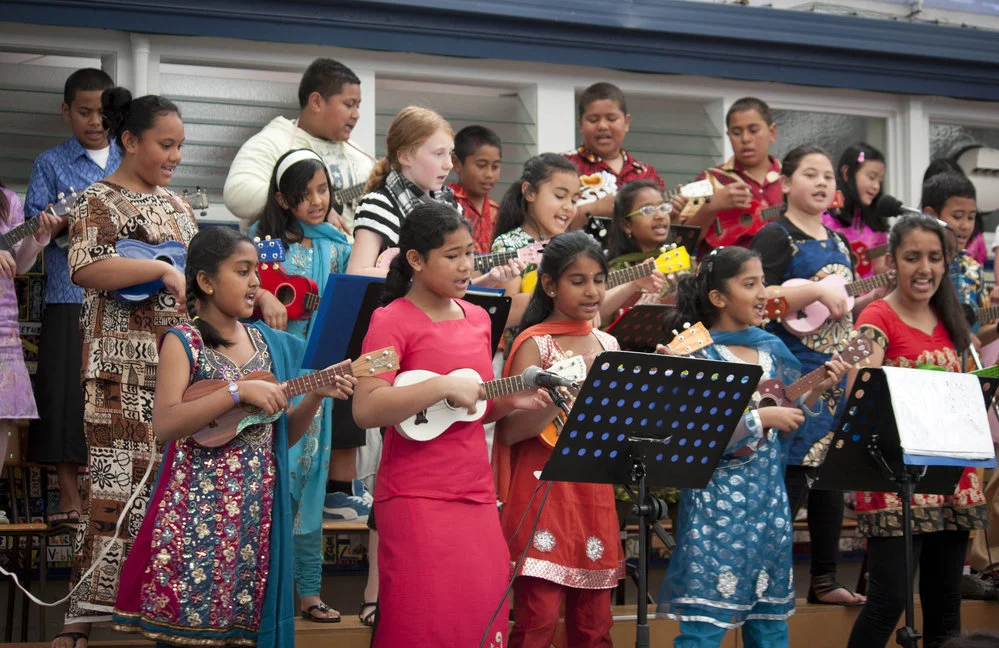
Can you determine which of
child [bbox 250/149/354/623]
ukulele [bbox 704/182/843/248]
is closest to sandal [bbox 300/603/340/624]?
child [bbox 250/149/354/623]

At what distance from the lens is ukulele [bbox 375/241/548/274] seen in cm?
454

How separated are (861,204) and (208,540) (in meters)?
4.00

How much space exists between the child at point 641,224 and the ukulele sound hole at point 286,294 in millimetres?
1428

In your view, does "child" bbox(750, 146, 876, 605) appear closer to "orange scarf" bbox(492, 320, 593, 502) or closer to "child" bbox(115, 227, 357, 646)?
"orange scarf" bbox(492, 320, 593, 502)

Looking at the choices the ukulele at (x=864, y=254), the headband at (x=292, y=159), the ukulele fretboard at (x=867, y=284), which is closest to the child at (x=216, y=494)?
the headband at (x=292, y=159)

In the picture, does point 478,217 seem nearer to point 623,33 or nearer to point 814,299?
point 814,299

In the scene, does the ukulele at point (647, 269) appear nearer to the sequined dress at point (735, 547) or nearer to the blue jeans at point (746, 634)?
the sequined dress at point (735, 547)

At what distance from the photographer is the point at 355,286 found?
12.6ft

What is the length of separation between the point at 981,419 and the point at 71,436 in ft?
12.6

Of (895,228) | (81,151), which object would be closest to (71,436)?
(81,151)

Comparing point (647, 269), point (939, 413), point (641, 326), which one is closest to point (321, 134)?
point (647, 269)

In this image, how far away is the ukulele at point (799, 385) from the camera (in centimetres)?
416

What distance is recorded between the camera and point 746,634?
13.5ft

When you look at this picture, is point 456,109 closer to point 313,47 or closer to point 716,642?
point 313,47
